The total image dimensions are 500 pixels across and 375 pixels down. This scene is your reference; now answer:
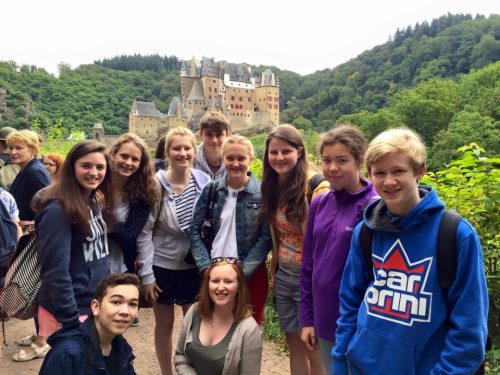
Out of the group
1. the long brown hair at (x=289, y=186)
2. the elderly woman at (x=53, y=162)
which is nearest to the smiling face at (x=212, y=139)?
the long brown hair at (x=289, y=186)

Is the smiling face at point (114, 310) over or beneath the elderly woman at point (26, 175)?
beneath

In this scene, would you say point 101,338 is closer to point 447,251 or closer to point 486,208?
point 447,251

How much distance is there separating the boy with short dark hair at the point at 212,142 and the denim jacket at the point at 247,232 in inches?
27.5

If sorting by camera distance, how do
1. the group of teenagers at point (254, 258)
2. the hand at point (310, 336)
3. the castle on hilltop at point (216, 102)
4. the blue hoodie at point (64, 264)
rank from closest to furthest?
the group of teenagers at point (254, 258)
the blue hoodie at point (64, 264)
the hand at point (310, 336)
the castle on hilltop at point (216, 102)

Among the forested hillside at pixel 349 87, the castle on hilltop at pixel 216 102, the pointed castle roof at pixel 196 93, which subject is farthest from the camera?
the pointed castle roof at pixel 196 93

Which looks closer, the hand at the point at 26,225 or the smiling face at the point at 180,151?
the smiling face at the point at 180,151

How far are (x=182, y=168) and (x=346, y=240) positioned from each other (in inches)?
65.4

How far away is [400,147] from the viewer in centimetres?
182

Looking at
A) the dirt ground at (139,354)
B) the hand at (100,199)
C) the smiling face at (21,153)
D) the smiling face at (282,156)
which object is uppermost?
the smiling face at (21,153)

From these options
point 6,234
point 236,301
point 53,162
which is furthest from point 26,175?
point 236,301

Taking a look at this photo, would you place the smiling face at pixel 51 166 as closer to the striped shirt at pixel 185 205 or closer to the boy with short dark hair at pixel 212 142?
the boy with short dark hair at pixel 212 142

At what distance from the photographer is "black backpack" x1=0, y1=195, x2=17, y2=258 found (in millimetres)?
3100

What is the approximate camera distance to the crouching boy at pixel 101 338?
2.25 m

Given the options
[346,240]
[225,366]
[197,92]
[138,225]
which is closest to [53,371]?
[225,366]
